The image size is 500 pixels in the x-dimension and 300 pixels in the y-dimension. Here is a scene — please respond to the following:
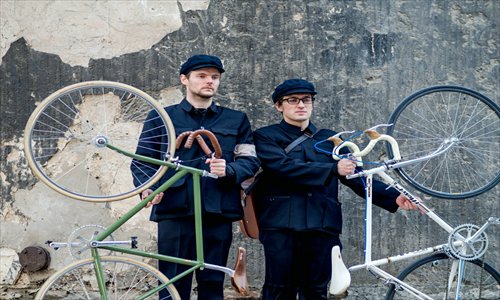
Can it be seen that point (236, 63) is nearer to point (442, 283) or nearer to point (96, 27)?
point (96, 27)

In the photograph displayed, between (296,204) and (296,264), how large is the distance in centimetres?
40

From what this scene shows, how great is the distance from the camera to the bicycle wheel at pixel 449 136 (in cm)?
692

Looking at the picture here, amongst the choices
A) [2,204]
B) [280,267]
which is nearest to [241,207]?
[280,267]

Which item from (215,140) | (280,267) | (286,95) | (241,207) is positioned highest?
(286,95)

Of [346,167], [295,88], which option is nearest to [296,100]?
[295,88]

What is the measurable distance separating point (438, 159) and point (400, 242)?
2.39ft

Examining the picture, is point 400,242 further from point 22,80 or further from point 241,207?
point 22,80

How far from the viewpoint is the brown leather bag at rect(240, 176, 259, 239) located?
5.75m

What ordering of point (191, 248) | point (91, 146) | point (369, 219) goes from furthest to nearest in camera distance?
1. point (91, 146)
2. point (369, 219)
3. point (191, 248)

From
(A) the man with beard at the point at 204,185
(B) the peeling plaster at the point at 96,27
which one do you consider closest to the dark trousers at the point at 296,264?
(A) the man with beard at the point at 204,185

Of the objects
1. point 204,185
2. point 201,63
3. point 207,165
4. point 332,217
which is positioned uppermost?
point 201,63

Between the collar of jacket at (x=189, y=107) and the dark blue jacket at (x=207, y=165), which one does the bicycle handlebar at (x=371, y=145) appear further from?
the collar of jacket at (x=189, y=107)

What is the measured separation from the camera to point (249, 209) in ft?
19.2

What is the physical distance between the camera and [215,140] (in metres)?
5.32
